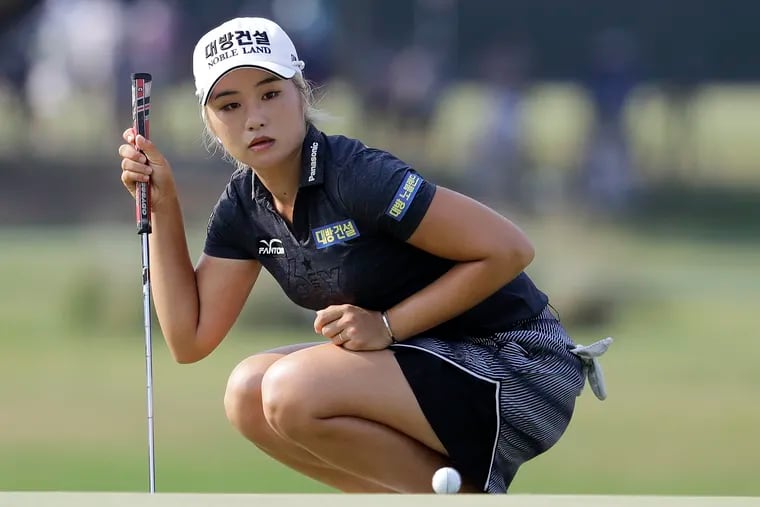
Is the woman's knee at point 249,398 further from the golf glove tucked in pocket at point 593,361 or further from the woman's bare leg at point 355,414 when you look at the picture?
the golf glove tucked in pocket at point 593,361

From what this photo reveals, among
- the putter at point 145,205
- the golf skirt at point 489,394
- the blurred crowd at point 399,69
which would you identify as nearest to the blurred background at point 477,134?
the blurred crowd at point 399,69

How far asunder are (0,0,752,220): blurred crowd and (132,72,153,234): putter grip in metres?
5.59

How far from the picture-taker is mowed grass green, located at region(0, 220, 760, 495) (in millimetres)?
4379

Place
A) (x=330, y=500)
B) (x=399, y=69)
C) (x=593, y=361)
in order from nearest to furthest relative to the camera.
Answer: (x=330, y=500), (x=593, y=361), (x=399, y=69)

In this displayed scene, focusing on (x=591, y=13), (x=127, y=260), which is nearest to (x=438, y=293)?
(x=127, y=260)

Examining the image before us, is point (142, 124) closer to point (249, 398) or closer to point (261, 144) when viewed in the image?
point (261, 144)

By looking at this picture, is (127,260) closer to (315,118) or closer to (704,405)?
(704,405)

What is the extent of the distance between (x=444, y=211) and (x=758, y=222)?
7478mm

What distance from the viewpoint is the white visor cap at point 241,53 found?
9.26 feet

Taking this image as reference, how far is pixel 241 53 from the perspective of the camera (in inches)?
111

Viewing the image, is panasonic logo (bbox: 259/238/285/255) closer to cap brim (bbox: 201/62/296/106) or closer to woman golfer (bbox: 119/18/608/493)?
woman golfer (bbox: 119/18/608/493)

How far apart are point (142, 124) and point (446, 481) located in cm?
93

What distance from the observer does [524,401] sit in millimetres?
2844

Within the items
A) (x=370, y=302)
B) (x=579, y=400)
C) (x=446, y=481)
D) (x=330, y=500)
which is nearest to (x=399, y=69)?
(x=579, y=400)
